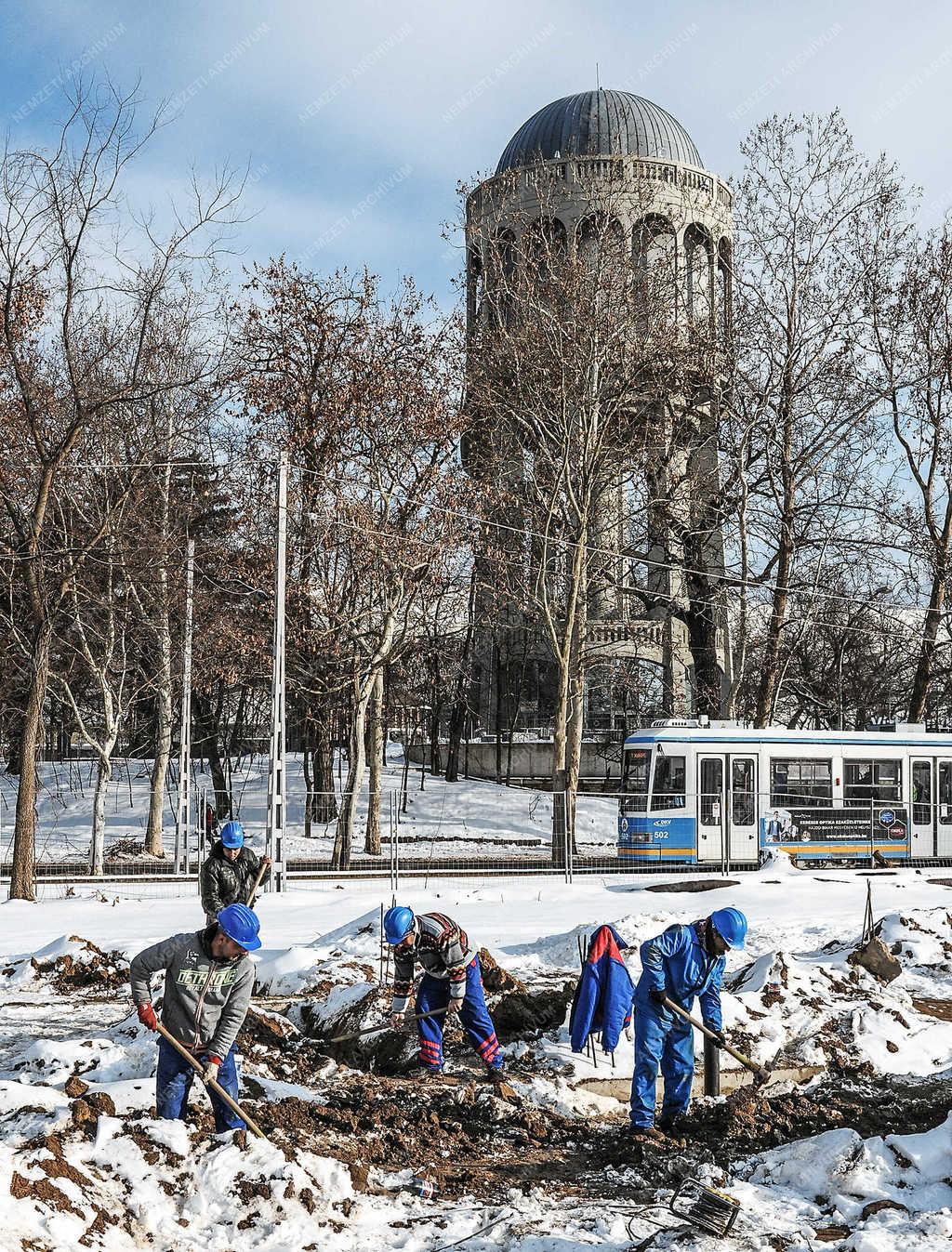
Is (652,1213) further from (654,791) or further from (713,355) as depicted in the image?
(713,355)

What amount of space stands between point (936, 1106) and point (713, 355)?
23.6m

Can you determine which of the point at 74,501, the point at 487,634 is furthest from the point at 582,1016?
the point at 487,634

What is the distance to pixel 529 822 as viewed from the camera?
102ft

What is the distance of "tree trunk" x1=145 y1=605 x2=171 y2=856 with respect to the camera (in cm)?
2628

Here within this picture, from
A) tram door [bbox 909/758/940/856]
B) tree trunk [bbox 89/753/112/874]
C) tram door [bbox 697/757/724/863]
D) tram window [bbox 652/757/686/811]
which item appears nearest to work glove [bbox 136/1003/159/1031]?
tram window [bbox 652/757/686/811]

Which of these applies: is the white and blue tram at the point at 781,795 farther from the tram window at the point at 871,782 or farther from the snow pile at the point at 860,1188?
the snow pile at the point at 860,1188

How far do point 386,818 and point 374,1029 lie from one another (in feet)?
77.7

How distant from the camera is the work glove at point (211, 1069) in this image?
6.84m

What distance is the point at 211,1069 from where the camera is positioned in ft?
22.7

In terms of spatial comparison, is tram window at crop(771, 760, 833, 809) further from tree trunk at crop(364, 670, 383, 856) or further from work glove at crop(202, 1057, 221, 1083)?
work glove at crop(202, 1057, 221, 1083)

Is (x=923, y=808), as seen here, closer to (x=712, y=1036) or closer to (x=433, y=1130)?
(x=712, y=1036)

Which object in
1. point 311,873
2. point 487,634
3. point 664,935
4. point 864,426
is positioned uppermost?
point 864,426

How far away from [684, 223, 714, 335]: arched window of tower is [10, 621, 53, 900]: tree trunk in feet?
61.2

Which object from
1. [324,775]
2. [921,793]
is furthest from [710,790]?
[324,775]
